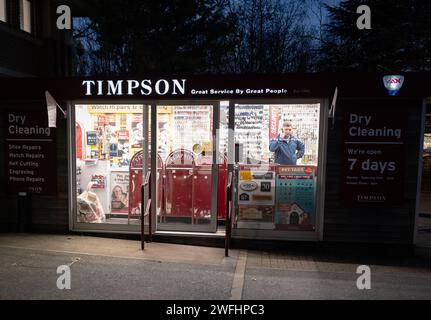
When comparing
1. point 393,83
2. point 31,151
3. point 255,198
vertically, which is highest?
point 393,83

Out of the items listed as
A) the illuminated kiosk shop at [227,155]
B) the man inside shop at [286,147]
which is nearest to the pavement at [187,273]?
the illuminated kiosk shop at [227,155]

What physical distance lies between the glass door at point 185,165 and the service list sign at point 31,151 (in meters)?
1.86

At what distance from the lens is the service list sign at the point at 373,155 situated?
5.52m

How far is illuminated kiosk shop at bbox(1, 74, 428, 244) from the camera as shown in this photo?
5.54 meters

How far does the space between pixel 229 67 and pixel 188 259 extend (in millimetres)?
17017

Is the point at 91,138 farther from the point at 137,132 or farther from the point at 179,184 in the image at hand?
the point at 179,184

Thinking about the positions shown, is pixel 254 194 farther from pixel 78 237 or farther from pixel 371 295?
pixel 78 237

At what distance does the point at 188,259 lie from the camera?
5.21m

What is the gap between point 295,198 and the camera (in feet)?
19.7

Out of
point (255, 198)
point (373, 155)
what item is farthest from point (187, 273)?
point (373, 155)

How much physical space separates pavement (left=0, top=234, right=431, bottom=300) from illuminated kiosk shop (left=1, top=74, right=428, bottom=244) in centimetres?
51

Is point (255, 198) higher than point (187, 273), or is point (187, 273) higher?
point (255, 198)

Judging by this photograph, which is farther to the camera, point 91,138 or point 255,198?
point 91,138

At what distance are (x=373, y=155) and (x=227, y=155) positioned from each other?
2.34 m
